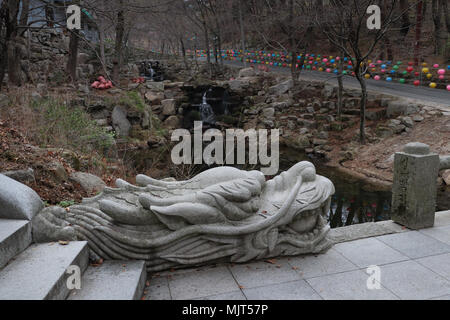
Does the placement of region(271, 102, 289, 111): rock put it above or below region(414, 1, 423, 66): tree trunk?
below

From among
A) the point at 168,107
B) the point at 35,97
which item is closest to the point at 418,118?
the point at 168,107

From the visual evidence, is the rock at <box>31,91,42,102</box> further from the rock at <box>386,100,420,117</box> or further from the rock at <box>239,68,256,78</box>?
the rock at <box>239,68,256,78</box>

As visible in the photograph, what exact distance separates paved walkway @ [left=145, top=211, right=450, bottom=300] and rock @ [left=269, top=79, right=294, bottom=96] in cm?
1583

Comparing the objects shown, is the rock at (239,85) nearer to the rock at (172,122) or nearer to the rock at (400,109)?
the rock at (172,122)

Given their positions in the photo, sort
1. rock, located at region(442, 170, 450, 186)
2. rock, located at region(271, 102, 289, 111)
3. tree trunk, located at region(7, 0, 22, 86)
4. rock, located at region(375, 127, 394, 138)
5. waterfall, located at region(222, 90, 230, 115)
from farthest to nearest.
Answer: waterfall, located at region(222, 90, 230, 115)
rock, located at region(271, 102, 289, 111)
rock, located at region(375, 127, 394, 138)
rock, located at region(442, 170, 450, 186)
tree trunk, located at region(7, 0, 22, 86)

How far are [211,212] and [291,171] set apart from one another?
1.19 meters

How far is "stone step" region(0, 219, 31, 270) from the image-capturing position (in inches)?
109

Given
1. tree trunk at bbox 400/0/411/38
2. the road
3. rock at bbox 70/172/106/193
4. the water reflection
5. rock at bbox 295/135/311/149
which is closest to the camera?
rock at bbox 70/172/106/193

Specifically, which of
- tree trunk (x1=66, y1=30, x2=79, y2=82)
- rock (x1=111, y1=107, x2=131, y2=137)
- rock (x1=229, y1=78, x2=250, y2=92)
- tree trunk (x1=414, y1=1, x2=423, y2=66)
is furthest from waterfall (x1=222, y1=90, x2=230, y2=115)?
tree trunk (x1=414, y1=1, x2=423, y2=66)

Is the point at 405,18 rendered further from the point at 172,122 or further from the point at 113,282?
the point at 113,282

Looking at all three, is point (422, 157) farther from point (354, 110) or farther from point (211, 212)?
point (354, 110)

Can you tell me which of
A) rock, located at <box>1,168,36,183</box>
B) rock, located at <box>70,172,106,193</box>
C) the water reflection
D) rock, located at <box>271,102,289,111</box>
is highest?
rock, located at <box>1,168,36,183</box>

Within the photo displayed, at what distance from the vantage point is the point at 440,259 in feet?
12.6

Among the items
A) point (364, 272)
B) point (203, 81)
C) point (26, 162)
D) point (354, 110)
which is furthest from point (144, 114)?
point (364, 272)
